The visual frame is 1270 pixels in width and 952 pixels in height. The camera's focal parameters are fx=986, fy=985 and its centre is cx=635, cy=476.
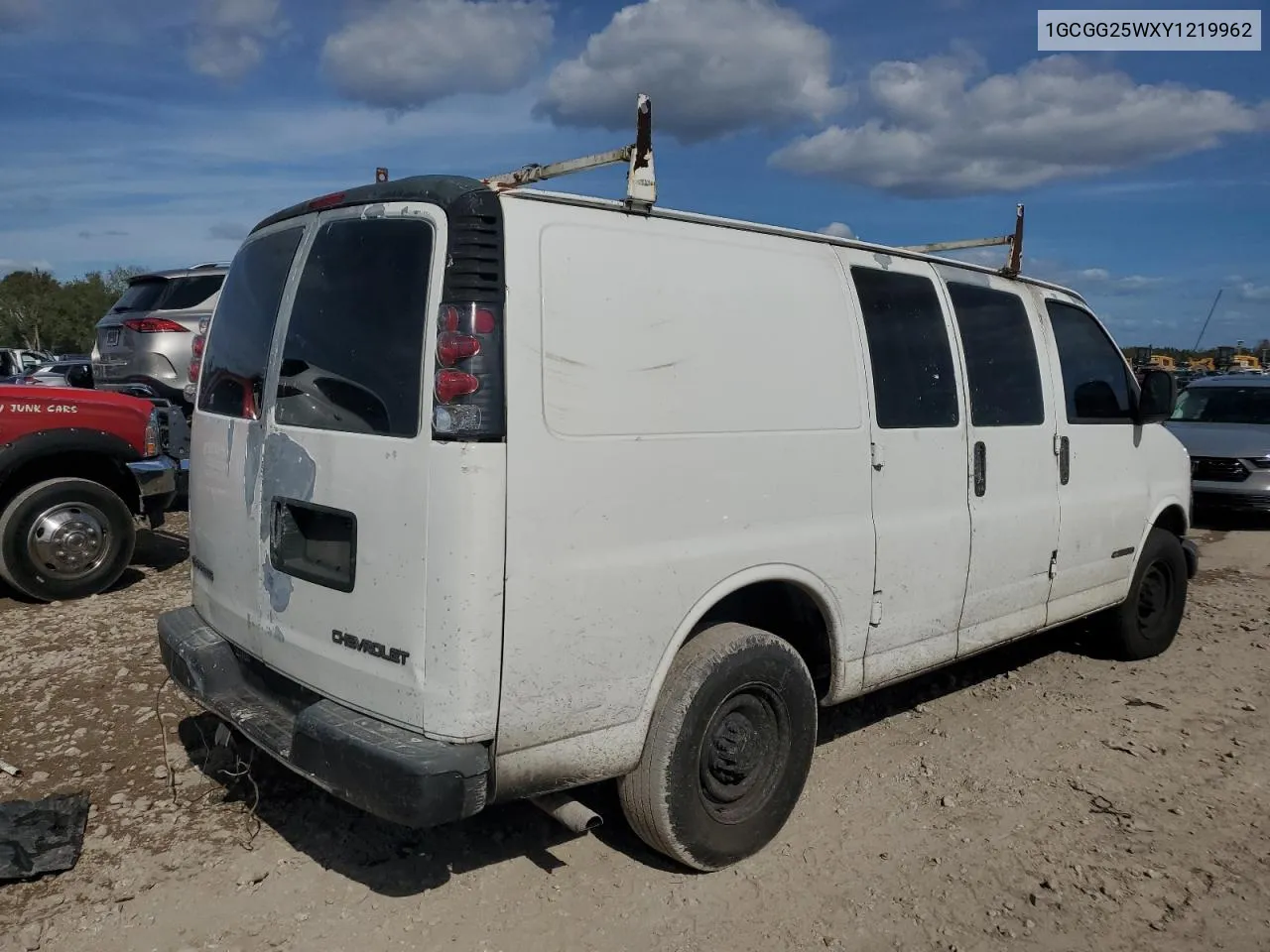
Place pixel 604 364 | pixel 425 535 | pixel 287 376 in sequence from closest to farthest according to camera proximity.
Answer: pixel 425 535
pixel 604 364
pixel 287 376

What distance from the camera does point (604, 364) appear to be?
9.44 ft

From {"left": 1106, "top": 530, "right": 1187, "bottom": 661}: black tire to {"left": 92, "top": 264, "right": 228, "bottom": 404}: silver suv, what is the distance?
8.74 m

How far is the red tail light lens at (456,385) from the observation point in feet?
8.59

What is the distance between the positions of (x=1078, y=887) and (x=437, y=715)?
2299 mm

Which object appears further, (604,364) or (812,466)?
(812,466)

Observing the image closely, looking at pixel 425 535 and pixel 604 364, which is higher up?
pixel 604 364

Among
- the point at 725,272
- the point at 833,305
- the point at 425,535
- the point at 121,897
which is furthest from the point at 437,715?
the point at 833,305

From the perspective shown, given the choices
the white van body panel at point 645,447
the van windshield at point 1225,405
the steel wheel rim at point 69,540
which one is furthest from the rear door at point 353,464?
the van windshield at point 1225,405

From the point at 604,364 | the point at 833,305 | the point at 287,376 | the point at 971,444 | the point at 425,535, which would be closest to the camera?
the point at 425,535

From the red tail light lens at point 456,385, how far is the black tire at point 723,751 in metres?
1.14

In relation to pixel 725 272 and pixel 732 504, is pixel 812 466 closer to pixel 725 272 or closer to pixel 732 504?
pixel 732 504

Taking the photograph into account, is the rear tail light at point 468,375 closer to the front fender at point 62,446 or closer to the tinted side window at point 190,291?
the front fender at point 62,446

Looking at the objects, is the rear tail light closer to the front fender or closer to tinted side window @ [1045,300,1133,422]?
tinted side window @ [1045,300,1133,422]

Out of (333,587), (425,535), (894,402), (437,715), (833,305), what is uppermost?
(833,305)
